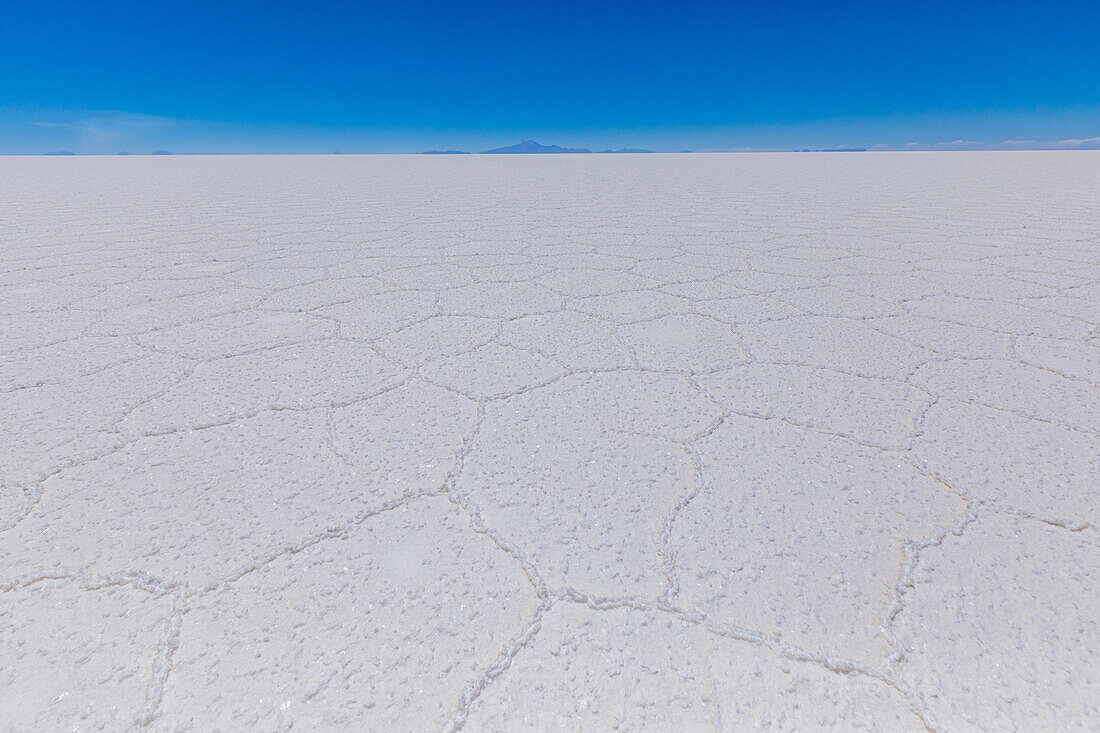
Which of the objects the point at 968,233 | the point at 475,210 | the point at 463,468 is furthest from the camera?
the point at 475,210

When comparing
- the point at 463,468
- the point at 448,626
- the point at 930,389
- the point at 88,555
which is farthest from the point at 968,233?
the point at 88,555

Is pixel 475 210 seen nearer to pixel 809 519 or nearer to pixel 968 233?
pixel 968 233

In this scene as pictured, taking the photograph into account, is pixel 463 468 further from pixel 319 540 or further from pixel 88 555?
pixel 88 555

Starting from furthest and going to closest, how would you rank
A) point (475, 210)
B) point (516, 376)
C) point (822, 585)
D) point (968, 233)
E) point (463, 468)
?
point (475, 210) < point (968, 233) < point (516, 376) < point (463, 468) < point (822, 585)

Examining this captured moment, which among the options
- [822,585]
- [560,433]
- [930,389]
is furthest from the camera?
[930,389]

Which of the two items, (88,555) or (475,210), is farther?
(475,210)

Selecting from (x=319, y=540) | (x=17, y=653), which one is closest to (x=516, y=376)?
(x=319, y=540)
